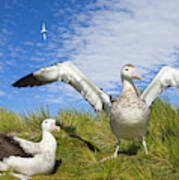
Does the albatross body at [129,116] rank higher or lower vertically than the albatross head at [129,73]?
lower

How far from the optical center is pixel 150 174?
4414mm

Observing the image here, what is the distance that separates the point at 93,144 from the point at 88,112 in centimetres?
215

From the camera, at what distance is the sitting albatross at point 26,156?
545cm

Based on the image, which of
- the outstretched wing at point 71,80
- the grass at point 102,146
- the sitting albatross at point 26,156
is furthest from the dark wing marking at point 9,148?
the outstretched wing at point 71,80

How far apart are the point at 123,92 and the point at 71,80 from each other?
1.31 metres

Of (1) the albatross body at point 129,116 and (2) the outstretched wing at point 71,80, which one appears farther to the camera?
(2) the outstretched wing at point 71,80

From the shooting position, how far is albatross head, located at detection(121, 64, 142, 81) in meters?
5.85

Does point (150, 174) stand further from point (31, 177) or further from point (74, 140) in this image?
point (74, 140)

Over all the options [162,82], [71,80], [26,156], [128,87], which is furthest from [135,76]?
[26,156]

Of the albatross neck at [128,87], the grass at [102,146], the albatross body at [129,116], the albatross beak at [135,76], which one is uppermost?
the albatross beak at [135,76]

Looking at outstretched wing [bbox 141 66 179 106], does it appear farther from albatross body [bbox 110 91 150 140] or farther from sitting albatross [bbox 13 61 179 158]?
albatross body [bbox 110 91 150 140]

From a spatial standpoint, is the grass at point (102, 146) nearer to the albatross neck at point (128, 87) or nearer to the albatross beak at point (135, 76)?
the albatross neck at point (128, 87)

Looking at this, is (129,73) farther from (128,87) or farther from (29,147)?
(29,147)

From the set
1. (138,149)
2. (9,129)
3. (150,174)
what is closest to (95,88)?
(138,149)
